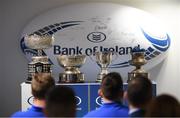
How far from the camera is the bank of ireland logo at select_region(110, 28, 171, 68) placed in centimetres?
444

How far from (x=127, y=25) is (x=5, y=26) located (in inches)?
63.4

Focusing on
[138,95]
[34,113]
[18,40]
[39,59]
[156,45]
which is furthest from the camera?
[18,40]

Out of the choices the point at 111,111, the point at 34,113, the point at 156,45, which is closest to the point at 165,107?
the point at 111,111

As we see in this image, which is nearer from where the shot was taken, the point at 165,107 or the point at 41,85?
the point at 165,107

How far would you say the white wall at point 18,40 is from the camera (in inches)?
180

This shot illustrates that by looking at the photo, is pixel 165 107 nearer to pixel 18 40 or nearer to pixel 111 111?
pixel 111 111

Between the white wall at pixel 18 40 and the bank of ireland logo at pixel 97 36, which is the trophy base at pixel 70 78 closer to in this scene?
the bank of ireland logo at pixel 97 36

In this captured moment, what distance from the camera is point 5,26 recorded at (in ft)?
15.0

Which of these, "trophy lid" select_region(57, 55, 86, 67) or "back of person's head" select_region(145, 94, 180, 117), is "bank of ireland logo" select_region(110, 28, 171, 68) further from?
"back of person's head" select_region(145, 94, 180, 117)

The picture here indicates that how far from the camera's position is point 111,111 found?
2.18 m

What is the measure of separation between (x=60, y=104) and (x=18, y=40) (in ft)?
10.2

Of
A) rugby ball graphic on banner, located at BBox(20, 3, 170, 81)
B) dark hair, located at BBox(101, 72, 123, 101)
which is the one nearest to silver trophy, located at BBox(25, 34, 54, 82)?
rugby ball graphic on banner, located at BBox(20, 3, 170, 81)

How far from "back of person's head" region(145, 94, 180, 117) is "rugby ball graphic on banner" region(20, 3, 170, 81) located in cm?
302

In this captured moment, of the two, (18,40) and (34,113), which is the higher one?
(18,40)
